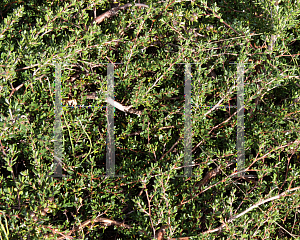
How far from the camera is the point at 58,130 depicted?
2.13 m

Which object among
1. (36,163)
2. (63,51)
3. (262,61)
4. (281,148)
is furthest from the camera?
(262,61)

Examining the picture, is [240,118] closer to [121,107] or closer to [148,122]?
[148,122]

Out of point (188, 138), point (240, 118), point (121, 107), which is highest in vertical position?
point (121, 107)

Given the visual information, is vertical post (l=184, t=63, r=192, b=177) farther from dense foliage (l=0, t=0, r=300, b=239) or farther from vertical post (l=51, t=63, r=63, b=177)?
vertical post (l=51, t=63, r=63, b=177)

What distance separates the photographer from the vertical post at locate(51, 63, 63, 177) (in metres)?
2.09

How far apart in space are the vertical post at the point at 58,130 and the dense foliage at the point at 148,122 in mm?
36

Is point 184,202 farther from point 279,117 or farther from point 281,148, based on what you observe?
point 279,117

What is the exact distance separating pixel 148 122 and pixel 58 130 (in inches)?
27.3

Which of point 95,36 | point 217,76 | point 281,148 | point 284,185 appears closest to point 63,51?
point 95,36

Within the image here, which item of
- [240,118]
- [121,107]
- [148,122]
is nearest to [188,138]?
[148,122]

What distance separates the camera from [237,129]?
233cm

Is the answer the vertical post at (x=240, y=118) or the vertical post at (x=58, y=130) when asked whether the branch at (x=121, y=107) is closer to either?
the vertical post at (x=58, y=130)

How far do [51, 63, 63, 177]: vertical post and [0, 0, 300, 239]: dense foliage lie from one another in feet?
0.12

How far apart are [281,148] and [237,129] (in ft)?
1.21
